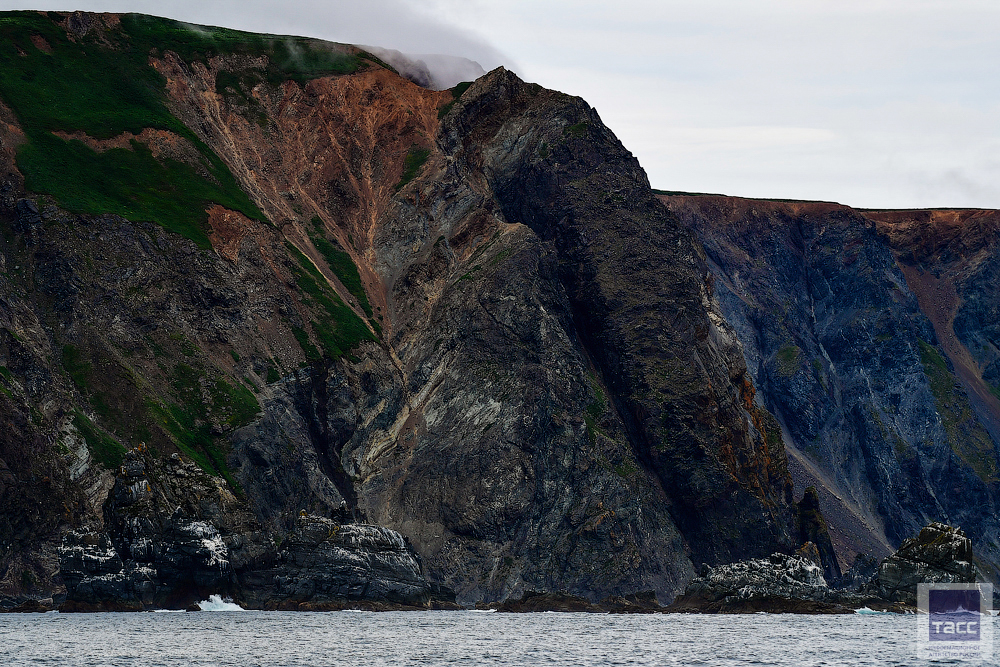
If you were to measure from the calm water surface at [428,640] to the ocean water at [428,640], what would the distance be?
10 cm

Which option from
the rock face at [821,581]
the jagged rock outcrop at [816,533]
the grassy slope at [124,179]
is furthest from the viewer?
the jagged rock outcrop at [816,533]

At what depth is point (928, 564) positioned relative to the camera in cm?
12469

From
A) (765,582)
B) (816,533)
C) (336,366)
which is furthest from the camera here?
(816,533)

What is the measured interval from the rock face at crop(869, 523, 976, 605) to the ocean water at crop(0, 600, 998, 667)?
16.5 ft

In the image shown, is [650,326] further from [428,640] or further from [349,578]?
[428,640]

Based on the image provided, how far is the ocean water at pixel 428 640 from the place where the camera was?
76.1m

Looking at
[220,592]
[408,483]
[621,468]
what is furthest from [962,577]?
[220,592]

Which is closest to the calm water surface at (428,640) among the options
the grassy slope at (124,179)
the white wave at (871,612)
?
the white wave at (871,612)

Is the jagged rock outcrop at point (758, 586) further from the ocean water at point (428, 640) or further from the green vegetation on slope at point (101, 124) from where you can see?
the green vegetation on slope at point (101, 124)

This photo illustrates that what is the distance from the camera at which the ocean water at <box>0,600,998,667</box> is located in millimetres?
76125

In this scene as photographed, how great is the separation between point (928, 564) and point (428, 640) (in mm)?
61255

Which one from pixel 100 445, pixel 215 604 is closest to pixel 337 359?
pixel 100 445

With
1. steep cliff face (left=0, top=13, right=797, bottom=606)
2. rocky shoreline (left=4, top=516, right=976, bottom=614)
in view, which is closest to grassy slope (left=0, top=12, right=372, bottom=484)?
steep cliff face (left=0, top=13, right=797, bottom=606)

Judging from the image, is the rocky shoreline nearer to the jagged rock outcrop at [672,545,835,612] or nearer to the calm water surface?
the jagged rock outcrop at [672,545,835,612]
